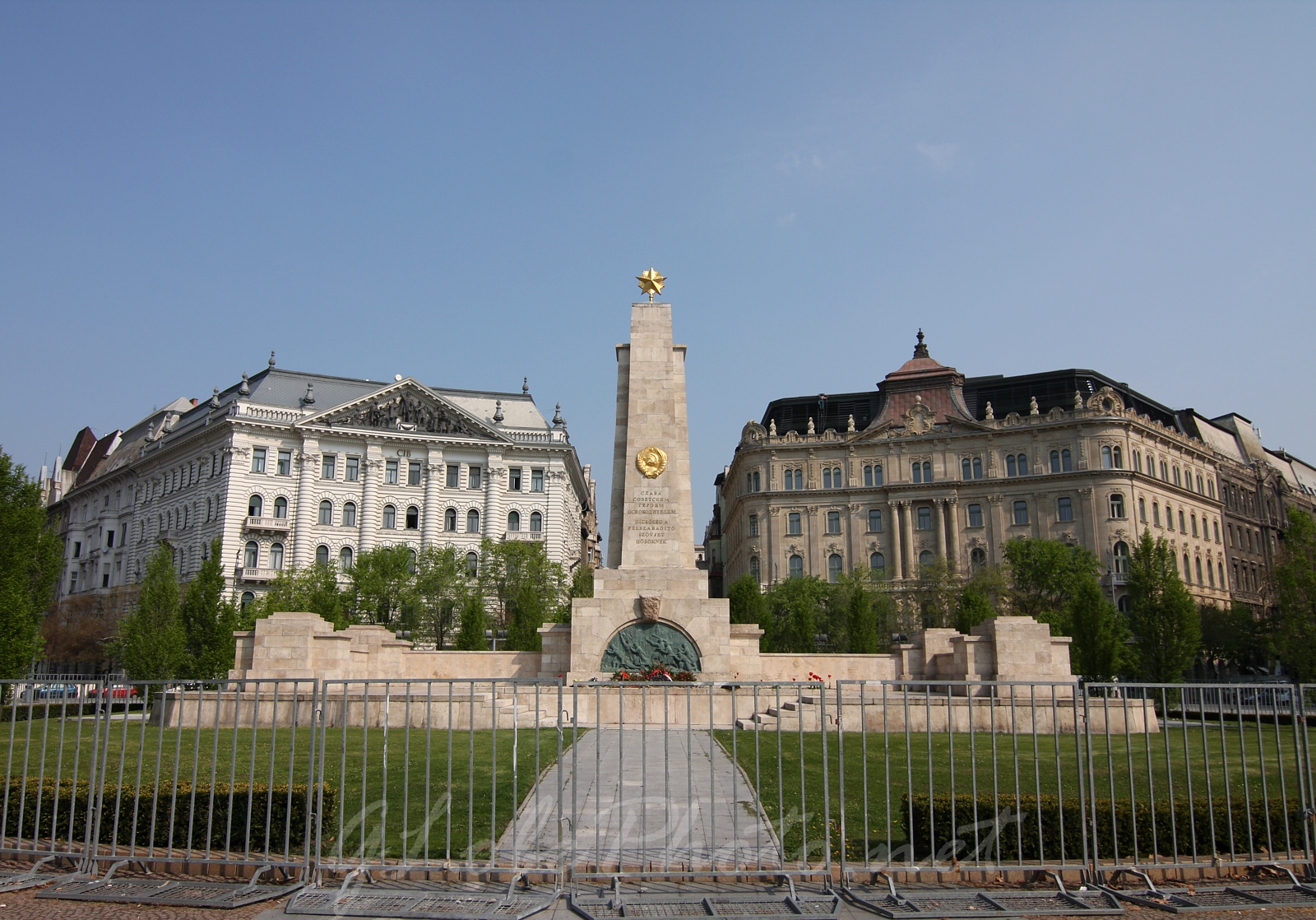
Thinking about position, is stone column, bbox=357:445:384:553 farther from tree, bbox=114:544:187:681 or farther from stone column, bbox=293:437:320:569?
tree, bbox=114:544:187:681

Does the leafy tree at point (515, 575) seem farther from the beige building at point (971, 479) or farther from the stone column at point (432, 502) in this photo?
the beige building at point (971, 479)

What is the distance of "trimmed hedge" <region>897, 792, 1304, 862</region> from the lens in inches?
345

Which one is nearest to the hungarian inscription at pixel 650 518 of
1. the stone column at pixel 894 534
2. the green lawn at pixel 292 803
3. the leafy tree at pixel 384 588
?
the green lawn at pixel 292 803

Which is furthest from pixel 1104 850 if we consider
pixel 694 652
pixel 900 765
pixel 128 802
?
pixel 694 652

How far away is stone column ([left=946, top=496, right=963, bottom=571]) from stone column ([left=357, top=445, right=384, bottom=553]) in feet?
128

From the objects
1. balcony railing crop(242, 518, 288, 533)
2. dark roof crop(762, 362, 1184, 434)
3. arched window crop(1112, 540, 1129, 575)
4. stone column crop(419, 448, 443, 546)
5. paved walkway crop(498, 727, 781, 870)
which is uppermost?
dark roof crop(762, 362, 1184, 434)

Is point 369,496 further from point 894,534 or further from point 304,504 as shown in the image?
point 894,534

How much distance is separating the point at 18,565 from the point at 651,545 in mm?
20223

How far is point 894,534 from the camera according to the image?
69.3m

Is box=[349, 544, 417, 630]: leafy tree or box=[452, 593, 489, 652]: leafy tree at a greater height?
box=[349, 544, 417, 630]: leafy tree

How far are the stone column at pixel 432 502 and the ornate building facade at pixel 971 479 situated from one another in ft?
78.9

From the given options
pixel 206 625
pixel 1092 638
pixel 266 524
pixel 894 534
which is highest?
pixel 894 534

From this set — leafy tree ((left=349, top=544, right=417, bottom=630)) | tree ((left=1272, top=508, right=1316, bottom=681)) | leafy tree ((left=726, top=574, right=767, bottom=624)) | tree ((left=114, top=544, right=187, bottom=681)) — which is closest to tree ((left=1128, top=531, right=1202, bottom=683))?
tree ((left=1272, top=508, right=1316, bottom=681))

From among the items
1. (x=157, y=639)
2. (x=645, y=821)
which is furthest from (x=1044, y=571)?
(x=645, y=821)
